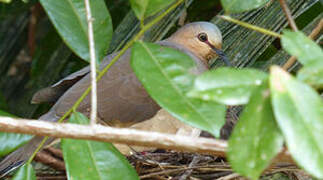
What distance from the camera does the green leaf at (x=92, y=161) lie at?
1.49 metres

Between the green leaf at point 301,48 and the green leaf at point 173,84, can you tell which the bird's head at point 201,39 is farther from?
the green leaf at point 301,48

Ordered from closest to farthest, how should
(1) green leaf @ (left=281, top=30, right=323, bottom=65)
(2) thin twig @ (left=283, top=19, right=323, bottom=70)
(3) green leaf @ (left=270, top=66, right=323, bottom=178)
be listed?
(3) green leaf @ (left=270, top=66, right=323, bottom=178)
(1) green leaf @ (left=281, top=30, right=323, bottom=65)
(2) thin twig @ (left=283, top=19, right=323, bottom=70)

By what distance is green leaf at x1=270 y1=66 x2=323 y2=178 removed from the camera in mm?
978

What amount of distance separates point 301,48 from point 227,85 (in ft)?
0.56

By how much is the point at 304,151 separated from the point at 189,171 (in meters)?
1.45

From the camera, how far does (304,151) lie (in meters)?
0.98

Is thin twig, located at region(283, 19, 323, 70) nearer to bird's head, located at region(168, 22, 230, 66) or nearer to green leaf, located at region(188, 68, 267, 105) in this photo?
green leaf, located at region(188, 68, 267, 105)

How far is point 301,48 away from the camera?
1.14 m

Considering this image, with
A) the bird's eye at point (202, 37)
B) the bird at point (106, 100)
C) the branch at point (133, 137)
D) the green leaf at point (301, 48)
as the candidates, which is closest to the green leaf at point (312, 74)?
the green leaf at point (301, 48)

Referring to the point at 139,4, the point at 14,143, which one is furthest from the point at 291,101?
the point at 14,143

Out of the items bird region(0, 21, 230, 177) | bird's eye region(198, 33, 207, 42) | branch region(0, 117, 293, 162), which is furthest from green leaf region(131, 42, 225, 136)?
bird's eye region(198, 33, 207, 42)

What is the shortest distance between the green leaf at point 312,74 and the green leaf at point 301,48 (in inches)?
→ 0.9

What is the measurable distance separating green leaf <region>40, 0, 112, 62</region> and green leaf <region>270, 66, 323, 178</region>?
684mm

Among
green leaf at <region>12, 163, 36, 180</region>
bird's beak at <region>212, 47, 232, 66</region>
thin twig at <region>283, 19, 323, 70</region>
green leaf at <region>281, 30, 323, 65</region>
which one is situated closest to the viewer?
green leaf at <region>281, 30, 323, 65</region>
